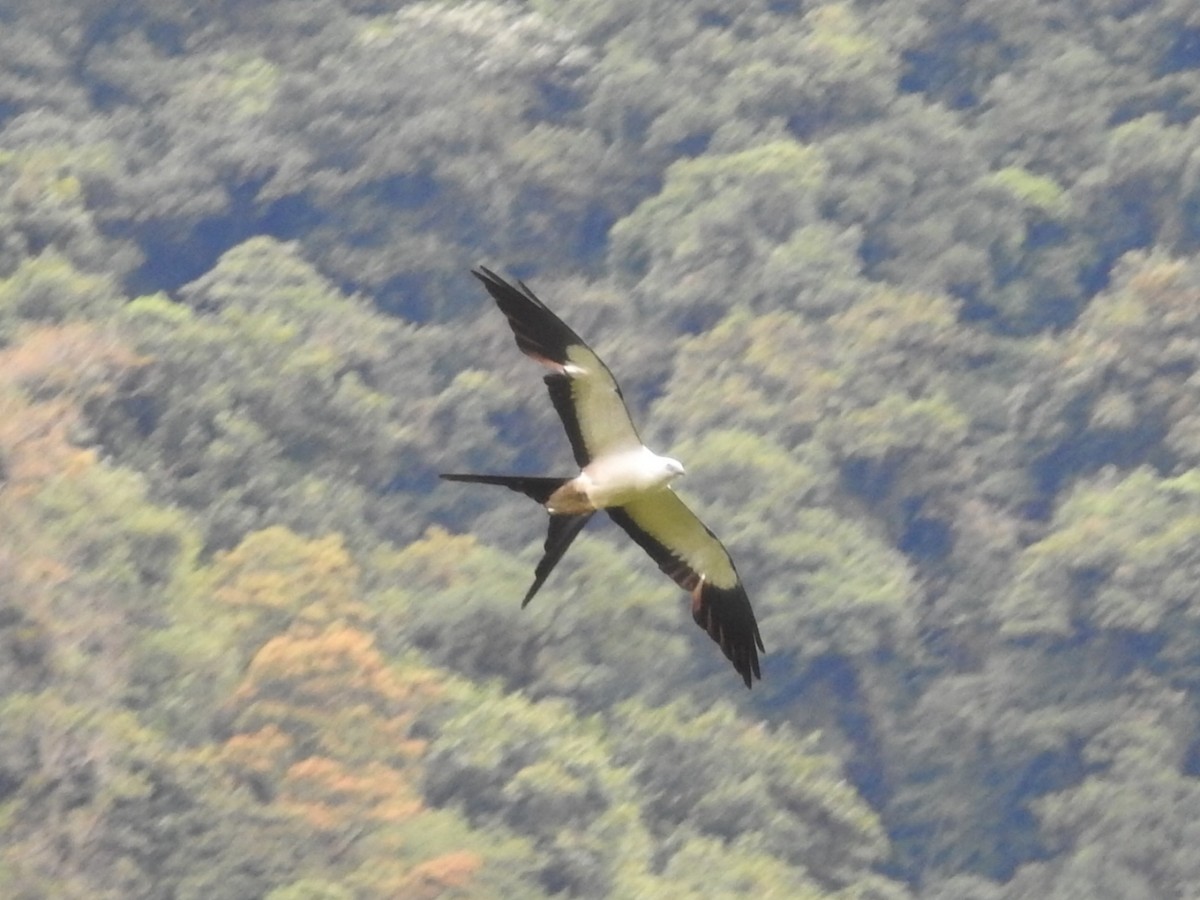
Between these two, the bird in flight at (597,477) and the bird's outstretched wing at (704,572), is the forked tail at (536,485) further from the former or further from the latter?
the bird's outstretched wing at (704,572)

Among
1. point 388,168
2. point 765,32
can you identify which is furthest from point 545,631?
point 765,32

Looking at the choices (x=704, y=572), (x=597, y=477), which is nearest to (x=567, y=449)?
(x=704, y=572)

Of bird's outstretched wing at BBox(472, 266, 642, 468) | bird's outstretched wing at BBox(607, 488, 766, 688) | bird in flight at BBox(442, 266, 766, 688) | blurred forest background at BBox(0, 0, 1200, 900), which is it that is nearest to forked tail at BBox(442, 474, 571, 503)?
bird in flight at BBox(442, 266, 766, 688)

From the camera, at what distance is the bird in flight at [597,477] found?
8062 mm

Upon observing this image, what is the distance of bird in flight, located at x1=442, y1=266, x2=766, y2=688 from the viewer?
317 inches

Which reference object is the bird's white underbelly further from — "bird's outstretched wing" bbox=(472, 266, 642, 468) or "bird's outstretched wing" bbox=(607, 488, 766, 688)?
"bird's outstretched wing" bbox=(607, 488, 766, 688)

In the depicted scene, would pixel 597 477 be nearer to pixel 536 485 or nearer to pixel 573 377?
pixel 536 485

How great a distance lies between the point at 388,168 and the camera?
36062mm

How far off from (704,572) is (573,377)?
1.16 metres

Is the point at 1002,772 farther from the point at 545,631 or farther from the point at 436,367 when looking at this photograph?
the point at 436,367

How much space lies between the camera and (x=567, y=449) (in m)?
32.2

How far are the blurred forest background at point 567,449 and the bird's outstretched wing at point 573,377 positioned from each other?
12696mm

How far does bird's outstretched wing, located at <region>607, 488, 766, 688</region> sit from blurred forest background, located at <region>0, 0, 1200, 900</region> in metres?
12.0

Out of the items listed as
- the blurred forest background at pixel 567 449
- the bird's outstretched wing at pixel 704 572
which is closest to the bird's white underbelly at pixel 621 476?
the bird's outstretched wing at pixel 704 572
